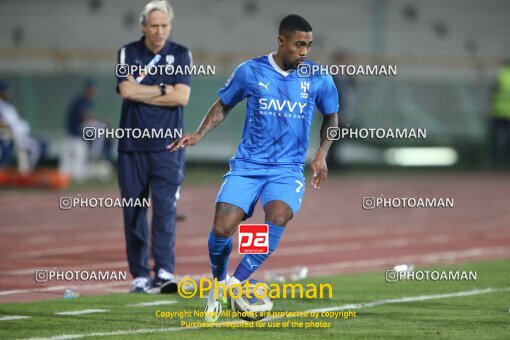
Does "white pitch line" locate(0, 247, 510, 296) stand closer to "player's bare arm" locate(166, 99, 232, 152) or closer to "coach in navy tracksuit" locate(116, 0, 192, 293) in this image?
"coach in navy tracksuit" locate(116, 0, 192, 293)

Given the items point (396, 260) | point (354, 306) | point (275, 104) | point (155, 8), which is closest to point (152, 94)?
point (155, 8)

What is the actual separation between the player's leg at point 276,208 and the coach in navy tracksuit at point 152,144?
2.01m

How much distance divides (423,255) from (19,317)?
6.96m

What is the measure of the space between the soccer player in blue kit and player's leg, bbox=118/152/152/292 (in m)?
1.82

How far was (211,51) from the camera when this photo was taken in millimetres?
34438

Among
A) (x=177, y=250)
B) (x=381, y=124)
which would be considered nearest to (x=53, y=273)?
(x=177, y=250)

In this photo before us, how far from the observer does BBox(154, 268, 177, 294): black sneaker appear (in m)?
10.3

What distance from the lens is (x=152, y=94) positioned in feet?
33.9

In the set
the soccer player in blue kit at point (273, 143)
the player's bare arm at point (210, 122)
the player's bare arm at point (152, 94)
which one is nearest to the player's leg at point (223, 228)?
the soccer player in blue kit at point (273, 143)

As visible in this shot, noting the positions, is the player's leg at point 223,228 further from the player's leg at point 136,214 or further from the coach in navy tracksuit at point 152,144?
the player's leg at point 136,214

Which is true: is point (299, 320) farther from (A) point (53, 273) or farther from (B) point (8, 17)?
Answer: (B) point (8, 17)

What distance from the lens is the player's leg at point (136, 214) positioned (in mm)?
10430

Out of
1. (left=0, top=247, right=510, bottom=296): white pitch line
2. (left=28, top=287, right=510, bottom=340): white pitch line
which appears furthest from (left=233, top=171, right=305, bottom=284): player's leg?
(left=0, top=247, right=510, bottom=296): white pitch line

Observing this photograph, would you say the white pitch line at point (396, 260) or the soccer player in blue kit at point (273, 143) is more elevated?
the soccer player in blue kit at point (273, 143)
